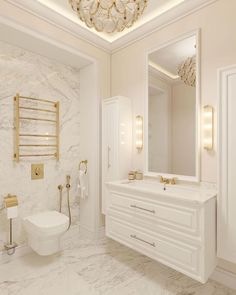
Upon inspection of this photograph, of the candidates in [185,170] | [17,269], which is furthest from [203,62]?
[17,269]

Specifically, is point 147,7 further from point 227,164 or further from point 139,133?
point 227,164

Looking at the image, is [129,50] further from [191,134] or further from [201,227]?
[201,227]

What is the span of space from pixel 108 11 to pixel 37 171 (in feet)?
7.01

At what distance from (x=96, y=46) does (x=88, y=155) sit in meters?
1.68

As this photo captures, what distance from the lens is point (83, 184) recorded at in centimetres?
316

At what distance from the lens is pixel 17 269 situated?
7.79 feet

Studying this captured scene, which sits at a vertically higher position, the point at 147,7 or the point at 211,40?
the point at 147,7

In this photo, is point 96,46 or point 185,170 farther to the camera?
point 96,46

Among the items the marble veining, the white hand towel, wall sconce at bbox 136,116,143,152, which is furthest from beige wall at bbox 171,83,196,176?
the white hand towel

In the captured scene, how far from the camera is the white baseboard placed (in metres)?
2.06

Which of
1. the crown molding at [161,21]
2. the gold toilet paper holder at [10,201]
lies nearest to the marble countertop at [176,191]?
the gold toilet paper holder at [10,201]

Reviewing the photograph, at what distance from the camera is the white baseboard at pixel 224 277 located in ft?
6.77

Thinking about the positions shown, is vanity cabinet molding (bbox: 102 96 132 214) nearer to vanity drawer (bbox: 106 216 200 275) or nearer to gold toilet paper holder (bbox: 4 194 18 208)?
vanity drawer (bbox: 106 216 200 275)

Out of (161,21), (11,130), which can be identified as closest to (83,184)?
(11,130)
